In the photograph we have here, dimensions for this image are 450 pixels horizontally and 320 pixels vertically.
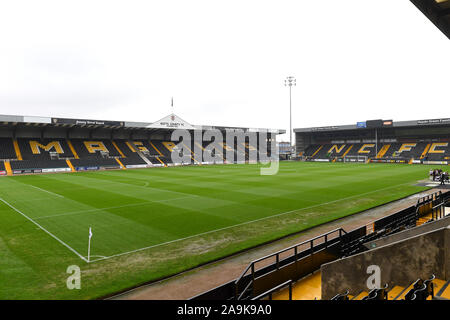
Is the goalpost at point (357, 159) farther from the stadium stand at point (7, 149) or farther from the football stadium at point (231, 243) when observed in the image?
the stadium stand at point (7, 149)

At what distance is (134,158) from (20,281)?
163ft

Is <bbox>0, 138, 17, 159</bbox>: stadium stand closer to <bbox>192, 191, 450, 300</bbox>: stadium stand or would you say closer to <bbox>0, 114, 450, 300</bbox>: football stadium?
<bbox>0, 114, 450, 300</bbox>: football stadium

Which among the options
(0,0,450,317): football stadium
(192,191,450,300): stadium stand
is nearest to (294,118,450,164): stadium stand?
(0,0,450,317): football stadium

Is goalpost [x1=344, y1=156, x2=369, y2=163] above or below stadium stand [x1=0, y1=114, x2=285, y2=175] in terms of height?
below

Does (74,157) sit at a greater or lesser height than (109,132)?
lesser

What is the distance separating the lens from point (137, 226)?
14.1m

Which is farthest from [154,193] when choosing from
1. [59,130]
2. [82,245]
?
[59,130]

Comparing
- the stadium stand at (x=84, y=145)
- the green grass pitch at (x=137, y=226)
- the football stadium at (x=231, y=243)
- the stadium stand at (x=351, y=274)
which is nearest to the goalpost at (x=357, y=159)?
the stadium stand at (x=84, y=145)

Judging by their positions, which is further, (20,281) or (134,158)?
(134,158)

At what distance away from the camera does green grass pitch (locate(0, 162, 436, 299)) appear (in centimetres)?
891

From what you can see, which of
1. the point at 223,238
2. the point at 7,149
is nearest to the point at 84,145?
the point at 7,149

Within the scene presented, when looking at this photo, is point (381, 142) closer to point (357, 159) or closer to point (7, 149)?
point (357, 159)
